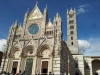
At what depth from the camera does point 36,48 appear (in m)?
26.9

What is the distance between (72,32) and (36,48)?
23.0 m

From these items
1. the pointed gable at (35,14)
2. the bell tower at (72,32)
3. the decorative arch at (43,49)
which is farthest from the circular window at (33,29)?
the bell tower at (72,32)

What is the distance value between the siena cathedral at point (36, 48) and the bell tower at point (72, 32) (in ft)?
28.3

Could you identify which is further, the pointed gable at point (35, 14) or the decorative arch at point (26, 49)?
the pointed gable at point (35, 14)

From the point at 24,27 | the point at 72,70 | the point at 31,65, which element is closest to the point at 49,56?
the point at 31,65

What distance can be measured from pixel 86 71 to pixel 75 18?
71.7ft

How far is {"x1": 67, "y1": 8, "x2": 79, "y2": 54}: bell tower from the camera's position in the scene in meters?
42.9

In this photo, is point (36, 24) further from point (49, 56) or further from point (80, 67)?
point (80, 67)

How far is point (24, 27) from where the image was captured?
3139 cm

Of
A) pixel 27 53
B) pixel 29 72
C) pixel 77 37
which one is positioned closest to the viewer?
pixel 29 72

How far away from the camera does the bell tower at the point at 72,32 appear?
4294cm

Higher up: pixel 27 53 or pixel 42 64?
pixel 27 53

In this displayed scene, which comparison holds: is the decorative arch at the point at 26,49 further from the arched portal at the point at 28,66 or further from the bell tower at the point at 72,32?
the bell tower at the point at 72,32

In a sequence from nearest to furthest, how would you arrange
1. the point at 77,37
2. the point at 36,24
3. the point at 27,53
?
the point at 27,53, the point at 36,24, the point at 77,37
